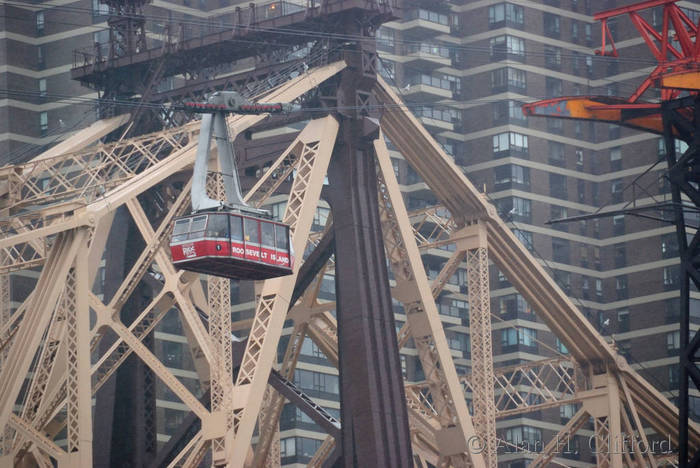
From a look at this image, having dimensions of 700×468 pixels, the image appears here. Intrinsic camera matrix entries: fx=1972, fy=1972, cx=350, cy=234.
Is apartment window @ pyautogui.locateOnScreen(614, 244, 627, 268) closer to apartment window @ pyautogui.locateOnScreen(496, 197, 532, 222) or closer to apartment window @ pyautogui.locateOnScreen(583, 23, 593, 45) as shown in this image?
apartment window @ pyautogui.locateOnScreen(496, 197, 532, 222)

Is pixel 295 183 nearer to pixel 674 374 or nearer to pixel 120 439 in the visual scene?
pixel 120 439

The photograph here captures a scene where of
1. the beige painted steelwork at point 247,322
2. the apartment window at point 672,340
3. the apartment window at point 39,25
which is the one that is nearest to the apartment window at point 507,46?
the apartment window at point 672,340

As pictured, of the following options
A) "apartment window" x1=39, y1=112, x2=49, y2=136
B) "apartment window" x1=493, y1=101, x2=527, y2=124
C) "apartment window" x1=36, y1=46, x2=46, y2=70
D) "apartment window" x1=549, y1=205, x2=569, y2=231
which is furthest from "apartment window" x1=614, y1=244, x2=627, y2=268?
"apartment window" x1=36, y1=46, x2=46, y2=70

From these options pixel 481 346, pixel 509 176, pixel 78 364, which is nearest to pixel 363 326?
pixel 481 346

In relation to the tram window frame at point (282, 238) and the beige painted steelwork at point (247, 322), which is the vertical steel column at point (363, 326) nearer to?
the beige painted steelwork at point (247, 322)

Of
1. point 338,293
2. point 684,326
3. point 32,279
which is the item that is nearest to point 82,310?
point 338,293
